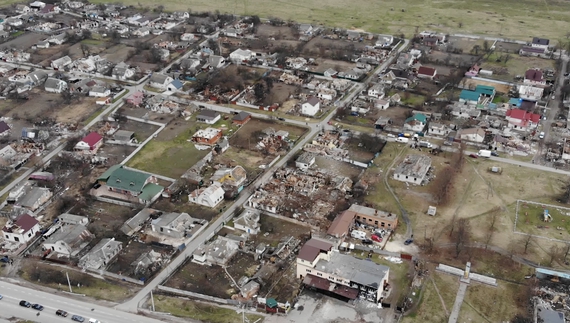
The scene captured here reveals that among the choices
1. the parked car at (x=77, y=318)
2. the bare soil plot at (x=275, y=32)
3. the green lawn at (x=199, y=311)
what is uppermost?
the parked car at (x=77, y=318)

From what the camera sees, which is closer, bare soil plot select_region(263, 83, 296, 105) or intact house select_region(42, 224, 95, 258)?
intact house select_region(42, 224, 95, 258)

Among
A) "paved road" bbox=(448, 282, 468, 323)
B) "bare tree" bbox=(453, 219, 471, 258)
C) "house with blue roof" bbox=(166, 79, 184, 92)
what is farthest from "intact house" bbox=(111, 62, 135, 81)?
"paved road" bbox=(448, 282, 468, 323)

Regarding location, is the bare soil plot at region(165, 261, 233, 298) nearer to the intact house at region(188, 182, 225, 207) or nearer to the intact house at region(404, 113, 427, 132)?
the intact house at region(188, 182, 225, 207)

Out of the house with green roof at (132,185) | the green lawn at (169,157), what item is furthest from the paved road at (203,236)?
the green lawn at (169,157)

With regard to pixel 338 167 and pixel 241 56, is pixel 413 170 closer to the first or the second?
pixel 338 167

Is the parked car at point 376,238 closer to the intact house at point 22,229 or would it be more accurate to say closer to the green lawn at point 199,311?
the green lawn at point 199,311

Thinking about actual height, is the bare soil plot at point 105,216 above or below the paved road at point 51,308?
below

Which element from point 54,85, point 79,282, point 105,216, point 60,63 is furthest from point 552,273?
point 60,63
